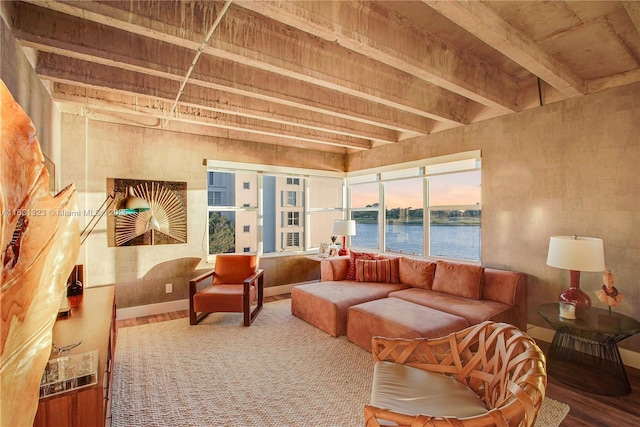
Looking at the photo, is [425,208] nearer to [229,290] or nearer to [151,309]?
[229,290]

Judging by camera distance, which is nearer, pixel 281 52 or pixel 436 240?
pixel 281 52

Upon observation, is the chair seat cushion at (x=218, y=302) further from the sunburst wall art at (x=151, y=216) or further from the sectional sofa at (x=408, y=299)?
the sunburst wall art at (x=151, y=216)

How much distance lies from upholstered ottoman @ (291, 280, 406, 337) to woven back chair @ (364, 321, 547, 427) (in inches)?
52.5

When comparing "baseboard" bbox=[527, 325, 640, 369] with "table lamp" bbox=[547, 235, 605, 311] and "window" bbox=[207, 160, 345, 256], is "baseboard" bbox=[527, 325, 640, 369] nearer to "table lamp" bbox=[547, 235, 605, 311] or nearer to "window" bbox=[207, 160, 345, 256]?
"table lamp" bbox=[547, 235, 605, 311]

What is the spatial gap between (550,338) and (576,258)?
3.90 feet

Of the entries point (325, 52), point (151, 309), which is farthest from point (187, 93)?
point (151, 309)

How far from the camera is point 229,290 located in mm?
3693

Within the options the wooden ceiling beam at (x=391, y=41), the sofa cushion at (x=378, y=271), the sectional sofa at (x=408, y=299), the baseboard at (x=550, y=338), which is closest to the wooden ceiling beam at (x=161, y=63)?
the wooden ceiling beam at (x=391, y=41)

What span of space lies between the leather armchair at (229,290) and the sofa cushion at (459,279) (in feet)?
7.24

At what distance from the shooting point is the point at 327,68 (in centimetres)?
252

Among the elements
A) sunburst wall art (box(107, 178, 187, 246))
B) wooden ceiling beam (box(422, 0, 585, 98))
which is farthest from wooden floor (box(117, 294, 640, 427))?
sunburst wall art (box(107, 178, 187, 246))

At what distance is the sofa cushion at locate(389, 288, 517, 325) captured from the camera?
9.56 feet

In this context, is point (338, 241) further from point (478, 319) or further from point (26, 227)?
point (26, 227)

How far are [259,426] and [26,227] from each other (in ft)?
6.15
